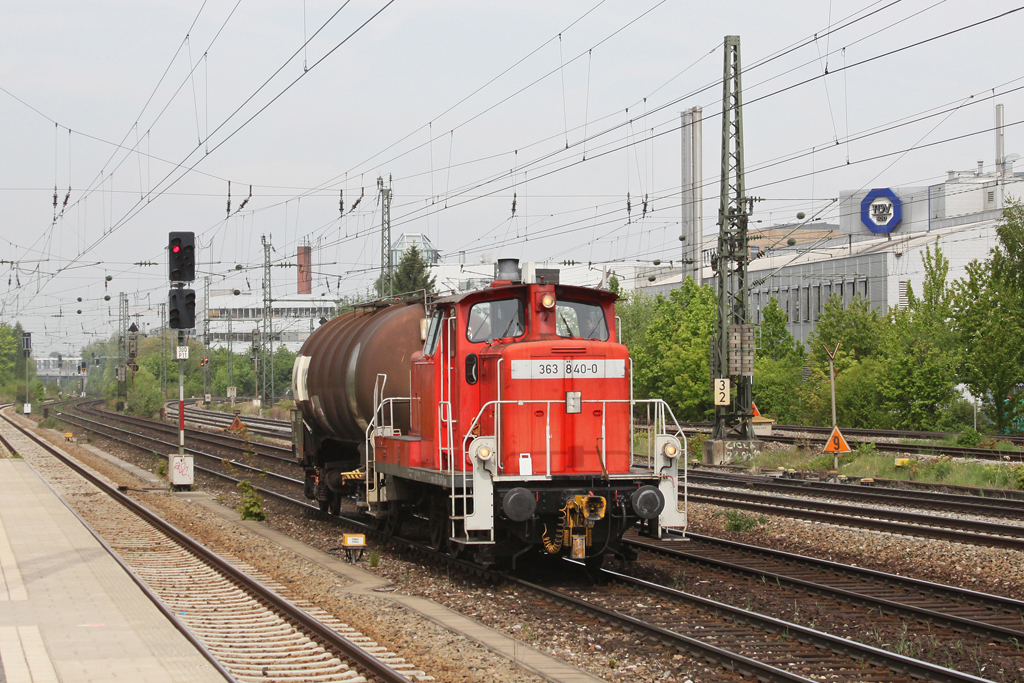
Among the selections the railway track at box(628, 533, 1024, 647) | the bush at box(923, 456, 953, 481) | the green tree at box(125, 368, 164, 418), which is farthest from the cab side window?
the green tree at box(125, 368, 164, 418)

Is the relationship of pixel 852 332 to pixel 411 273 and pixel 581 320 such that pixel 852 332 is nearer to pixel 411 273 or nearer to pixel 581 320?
pixel 411 273

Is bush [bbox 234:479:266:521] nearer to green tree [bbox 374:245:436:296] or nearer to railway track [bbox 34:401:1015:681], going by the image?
railway track [bbox 34:401:1015:681]

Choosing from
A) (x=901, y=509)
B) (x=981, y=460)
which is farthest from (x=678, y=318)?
(x=901, y=509)

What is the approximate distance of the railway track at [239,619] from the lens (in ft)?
26.5

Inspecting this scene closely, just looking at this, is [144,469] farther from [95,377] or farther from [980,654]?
[95,377]

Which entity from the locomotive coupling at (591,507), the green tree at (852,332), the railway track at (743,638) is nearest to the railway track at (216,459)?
the locomotive coupling at (591,507)

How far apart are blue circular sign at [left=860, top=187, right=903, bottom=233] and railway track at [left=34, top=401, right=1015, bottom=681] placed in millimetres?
69196

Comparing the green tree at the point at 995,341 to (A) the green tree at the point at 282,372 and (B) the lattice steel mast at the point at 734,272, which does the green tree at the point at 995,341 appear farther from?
(A) the green tree at the point at 282,372

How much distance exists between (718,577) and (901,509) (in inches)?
308

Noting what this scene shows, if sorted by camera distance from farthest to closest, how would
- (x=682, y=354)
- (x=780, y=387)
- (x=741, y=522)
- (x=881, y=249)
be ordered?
(x=881, y=249)
(x=780, y=387)
(x=682, y=354)
(x=741, y=522)

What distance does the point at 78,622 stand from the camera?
9.13 metres

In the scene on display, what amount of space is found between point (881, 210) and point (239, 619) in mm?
72668

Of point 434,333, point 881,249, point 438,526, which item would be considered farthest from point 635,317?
point 434,333

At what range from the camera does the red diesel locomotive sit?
11.4 metres
